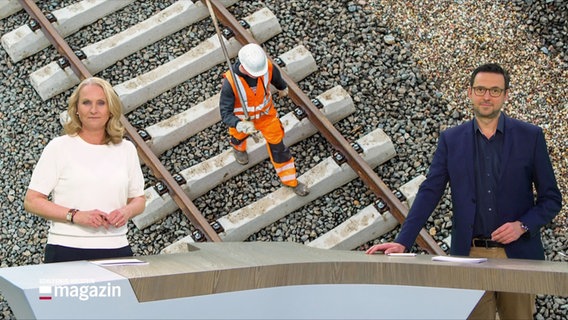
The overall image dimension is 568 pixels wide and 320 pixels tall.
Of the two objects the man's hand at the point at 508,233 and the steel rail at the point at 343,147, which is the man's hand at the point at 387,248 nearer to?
the man's hand at the point at 508,233

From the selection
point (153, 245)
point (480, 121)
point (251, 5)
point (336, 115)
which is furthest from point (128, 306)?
point (251, 5)

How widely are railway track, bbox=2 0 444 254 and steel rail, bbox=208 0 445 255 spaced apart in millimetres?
10

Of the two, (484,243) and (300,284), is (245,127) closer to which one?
(484,243)

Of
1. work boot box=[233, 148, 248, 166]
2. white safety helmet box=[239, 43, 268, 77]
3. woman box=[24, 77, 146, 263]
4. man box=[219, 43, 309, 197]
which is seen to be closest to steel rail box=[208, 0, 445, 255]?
man box=[219, 43, 309, 197]

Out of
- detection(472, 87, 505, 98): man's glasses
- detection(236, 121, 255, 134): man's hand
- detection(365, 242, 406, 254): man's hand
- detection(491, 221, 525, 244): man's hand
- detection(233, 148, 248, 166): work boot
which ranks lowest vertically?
detection(233, 148, 248, 166): work boot

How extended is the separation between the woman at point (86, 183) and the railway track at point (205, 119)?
294 centimetres

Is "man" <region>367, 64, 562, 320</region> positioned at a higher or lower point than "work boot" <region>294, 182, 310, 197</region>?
higher

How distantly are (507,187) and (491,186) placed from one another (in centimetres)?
8

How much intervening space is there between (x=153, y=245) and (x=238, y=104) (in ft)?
4.24

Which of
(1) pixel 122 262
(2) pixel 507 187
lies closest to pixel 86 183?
(1) pixel 122 262

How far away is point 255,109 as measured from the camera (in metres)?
8.20

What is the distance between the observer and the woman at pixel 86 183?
4883 millimetres

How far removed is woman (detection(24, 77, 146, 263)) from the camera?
488cm

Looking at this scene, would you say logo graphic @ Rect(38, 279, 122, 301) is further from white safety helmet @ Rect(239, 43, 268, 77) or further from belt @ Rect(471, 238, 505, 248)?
white safety helmet @ Rect(239, 43, 268, 77)
